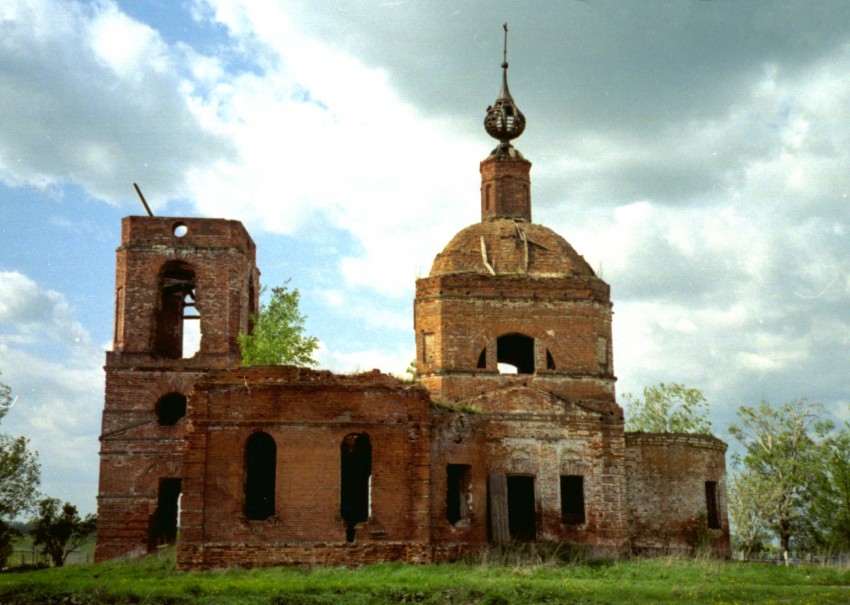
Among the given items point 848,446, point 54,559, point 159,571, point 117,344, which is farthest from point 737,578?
point 54,559

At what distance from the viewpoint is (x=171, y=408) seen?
29.0 meters

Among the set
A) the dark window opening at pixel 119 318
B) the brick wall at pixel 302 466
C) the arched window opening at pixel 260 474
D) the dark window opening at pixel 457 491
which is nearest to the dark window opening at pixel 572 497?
the dark window opening at pixel 457 491

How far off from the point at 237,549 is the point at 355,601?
15.0 ft

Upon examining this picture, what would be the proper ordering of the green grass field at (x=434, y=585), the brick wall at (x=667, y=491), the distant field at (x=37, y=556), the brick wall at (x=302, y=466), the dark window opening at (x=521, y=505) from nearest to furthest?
the green grass field at (x=434, y=585) < the brick wall at (x=302, y=466) < the dark window opening at (x=521, y=505) < the brick wall at (x=667, y=491) < the distant field at (x=37, y=556)

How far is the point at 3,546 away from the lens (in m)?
30.4

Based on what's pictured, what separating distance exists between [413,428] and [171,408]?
34.5ft

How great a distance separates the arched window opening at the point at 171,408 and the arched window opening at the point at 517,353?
30.3ft

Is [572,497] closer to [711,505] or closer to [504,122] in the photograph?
[711,505]

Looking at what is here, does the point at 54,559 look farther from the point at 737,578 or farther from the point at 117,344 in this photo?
the point at 737,578

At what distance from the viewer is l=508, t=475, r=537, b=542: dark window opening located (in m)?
24.9

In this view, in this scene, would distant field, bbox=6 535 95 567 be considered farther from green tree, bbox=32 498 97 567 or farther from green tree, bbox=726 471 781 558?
green tree, bbox=726 471 781 558

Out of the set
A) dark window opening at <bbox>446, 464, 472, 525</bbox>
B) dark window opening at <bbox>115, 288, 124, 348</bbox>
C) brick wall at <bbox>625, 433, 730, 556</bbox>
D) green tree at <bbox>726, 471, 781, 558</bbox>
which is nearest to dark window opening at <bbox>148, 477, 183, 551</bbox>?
dark window opening at <bbox>115, 288, 124, 348</bbox>

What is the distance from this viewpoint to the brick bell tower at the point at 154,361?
27.2 meters

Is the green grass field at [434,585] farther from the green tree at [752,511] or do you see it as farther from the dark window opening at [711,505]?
the green tree at [752,511]
